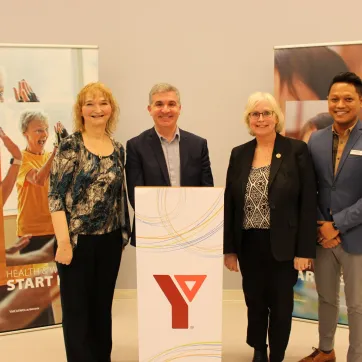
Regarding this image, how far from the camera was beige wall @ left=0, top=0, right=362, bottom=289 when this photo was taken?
10.8ft

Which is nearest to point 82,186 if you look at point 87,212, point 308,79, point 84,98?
point 87,212

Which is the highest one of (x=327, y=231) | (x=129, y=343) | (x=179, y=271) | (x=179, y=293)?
(x=327, y=231)

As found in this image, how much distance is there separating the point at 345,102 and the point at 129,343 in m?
2.17

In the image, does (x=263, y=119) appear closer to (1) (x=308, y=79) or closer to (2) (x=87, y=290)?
(1) (x=308, y=79)

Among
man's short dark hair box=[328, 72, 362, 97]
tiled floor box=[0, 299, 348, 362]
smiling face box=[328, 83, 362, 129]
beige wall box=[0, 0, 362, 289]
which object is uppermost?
beige wall box=[0, 0, 362, 289]

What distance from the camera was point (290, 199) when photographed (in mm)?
2086

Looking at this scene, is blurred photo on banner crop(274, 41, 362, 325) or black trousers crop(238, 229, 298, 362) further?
blurred photo on banner crop(274, 41, 362, 325)

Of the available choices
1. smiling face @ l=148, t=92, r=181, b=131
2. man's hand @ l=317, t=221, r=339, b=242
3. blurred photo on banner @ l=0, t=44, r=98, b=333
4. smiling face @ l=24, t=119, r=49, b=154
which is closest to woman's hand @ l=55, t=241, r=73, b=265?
smiling face @ l=148, t=92, r=181, b=131

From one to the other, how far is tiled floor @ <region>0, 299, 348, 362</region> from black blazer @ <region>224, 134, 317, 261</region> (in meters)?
0.97

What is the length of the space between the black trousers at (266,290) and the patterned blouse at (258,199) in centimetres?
5

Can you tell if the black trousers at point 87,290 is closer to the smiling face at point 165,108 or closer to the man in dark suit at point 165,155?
the man in dark suit at point 165,155

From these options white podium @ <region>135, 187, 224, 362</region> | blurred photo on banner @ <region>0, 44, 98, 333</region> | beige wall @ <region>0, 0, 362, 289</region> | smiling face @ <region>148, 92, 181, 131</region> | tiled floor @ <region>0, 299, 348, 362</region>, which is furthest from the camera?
beige wall @ <region>0, 0, 362, 289</region>

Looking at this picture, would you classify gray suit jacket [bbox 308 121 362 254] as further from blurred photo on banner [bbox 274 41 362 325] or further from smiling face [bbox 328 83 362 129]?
blurred photo on banner [bbox 274 41 362 325]

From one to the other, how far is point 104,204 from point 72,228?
21cm
